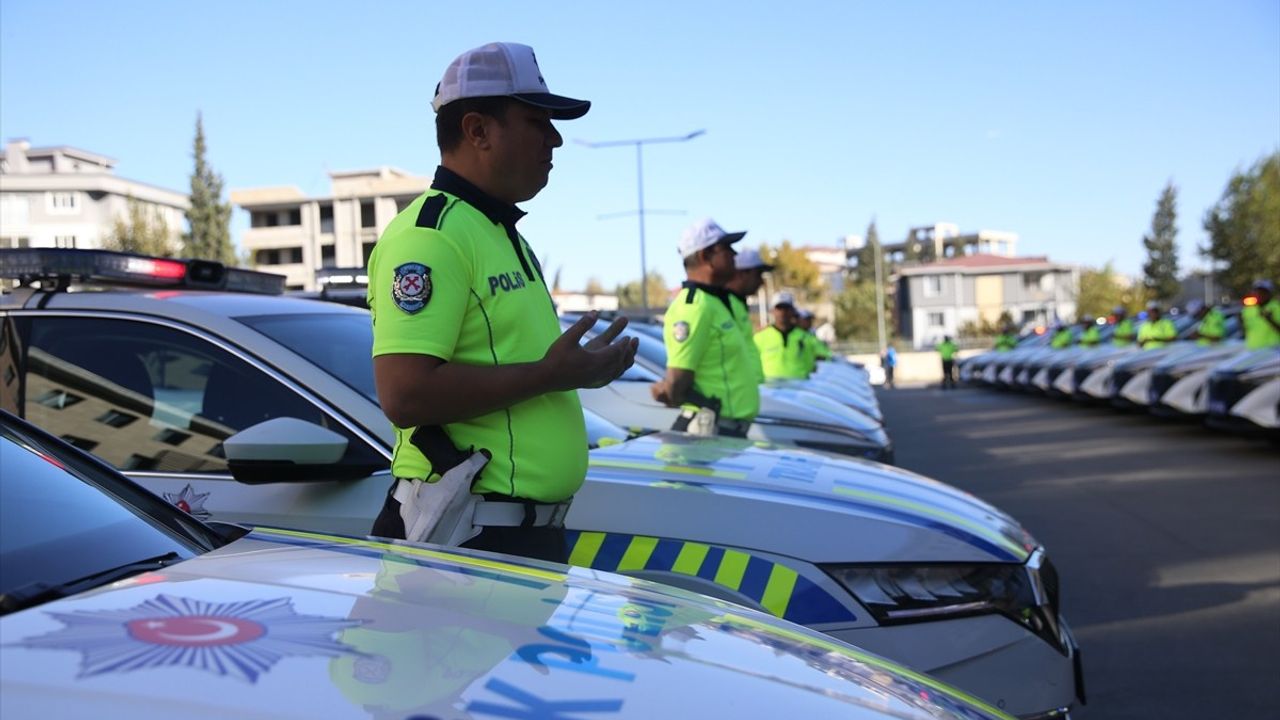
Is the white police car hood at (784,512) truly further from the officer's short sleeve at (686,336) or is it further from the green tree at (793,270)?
the green tree at (793,270)

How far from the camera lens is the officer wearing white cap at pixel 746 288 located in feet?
20.3

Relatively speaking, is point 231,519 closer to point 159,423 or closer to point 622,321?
point 159,423

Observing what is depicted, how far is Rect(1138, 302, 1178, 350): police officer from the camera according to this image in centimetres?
1767

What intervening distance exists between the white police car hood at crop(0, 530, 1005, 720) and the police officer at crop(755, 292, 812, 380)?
879 centimetres

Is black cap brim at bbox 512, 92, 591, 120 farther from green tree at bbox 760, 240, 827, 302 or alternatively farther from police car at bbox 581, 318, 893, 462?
green tree at bbox 760, 240, 827, 302

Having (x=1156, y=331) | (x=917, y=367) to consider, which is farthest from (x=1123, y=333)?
(x=917, y=367)

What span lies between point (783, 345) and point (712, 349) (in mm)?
5613

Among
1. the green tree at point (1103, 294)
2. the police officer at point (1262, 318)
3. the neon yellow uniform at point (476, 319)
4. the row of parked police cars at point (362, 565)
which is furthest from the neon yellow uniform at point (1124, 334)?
the green tree at point (1103, 294)

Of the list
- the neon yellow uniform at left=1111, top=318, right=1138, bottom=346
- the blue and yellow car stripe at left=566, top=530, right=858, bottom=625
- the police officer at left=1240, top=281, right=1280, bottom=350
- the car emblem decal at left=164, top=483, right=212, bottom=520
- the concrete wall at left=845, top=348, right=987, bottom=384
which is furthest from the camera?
the concrete wall at left=845, top=348, right=987, bottom=384

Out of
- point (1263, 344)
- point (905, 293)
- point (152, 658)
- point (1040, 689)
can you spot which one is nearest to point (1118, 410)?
point (1263, 344)

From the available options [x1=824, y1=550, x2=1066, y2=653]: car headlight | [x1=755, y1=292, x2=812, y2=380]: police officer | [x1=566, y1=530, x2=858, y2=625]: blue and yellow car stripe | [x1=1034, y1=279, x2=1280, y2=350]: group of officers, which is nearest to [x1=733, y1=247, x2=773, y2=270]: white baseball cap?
[x1=755, y1=292, x2=812, y2=380]: police officer

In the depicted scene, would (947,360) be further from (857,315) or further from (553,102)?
(857,315)

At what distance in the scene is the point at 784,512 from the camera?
289cm

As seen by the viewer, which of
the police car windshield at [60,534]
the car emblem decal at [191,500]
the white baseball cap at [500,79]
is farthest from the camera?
the car emblem decal at [191,500]
